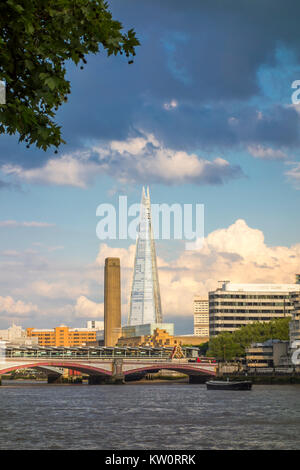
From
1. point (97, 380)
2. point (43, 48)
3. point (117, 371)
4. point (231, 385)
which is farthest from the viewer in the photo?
point (97, 380)

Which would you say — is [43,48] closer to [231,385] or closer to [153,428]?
[153,428]

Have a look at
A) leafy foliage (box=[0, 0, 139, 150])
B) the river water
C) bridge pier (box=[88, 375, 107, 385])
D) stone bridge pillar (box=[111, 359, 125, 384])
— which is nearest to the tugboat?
stone bridge pillar (box=[111, 359, 125, 384])

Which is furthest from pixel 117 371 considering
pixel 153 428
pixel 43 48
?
pixel 43 48

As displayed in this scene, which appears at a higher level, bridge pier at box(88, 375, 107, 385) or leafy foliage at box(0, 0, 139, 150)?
leafy foliage at box(0, 0, 139, 150)

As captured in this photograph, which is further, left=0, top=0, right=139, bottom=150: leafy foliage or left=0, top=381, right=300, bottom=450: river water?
left=0, top=381, right=300, bottom=450: river water

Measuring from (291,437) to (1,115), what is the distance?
41.3 meters

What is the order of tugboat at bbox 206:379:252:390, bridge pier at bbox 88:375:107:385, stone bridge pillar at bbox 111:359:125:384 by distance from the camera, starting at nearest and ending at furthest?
tugboat at bbox 206:379:252:390
stone bridge pillar at bbox 111:359:125:384
bridge pier at bbox 88:375:107:385

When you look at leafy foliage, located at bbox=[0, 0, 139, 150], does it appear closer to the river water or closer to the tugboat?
the river water

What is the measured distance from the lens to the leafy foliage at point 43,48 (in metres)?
11.1

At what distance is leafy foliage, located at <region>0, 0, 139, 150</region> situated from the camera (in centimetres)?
1106

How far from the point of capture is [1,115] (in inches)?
443

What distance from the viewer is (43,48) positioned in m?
11.4

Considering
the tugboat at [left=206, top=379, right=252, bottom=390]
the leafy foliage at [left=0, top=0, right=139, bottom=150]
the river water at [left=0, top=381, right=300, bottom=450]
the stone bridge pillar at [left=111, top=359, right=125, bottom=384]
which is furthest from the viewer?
the stone bridge pillar at [left=111, top=359, right=125, bottom=384]

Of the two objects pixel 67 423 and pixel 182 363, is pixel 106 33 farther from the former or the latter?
pixel 182 363
